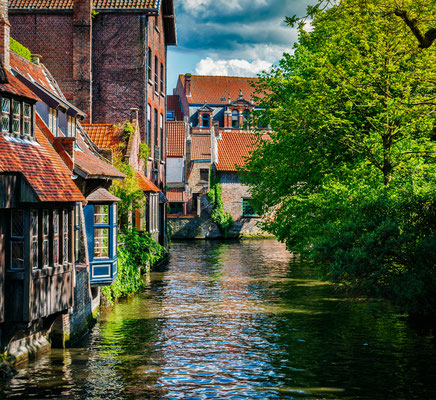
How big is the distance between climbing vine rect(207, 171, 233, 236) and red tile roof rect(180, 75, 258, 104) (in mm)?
28484

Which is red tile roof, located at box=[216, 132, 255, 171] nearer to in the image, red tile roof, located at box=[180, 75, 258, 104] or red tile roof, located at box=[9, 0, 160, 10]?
red tile roof, located at box=[180, 75, 258, 104]

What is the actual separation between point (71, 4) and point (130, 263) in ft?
47.7

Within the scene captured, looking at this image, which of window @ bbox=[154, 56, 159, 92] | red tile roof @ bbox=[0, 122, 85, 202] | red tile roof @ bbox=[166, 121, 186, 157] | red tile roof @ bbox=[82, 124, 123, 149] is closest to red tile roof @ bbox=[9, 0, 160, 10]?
window @ bbox=[154, 56, 159, 92]

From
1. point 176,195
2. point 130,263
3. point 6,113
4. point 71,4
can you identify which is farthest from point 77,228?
point 176,195

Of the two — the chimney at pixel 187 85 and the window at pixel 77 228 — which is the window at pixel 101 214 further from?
the chimney at pixel 187 85

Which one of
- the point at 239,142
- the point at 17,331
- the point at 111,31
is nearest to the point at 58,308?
the point at 17,331

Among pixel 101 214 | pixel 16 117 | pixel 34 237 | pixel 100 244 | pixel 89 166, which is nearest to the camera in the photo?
pixel 34 237

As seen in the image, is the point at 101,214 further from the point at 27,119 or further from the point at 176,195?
the point at 176,195

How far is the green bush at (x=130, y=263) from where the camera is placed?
1955 centimetres

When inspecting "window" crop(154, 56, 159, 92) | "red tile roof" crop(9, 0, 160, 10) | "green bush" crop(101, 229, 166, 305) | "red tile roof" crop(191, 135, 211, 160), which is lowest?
"green bush" crop(101, 229, 166, 305)

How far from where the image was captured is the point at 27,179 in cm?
1172

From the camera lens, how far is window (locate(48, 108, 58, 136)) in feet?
53.0

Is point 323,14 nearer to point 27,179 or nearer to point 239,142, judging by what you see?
point 27,179

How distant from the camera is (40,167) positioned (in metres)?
12.8
